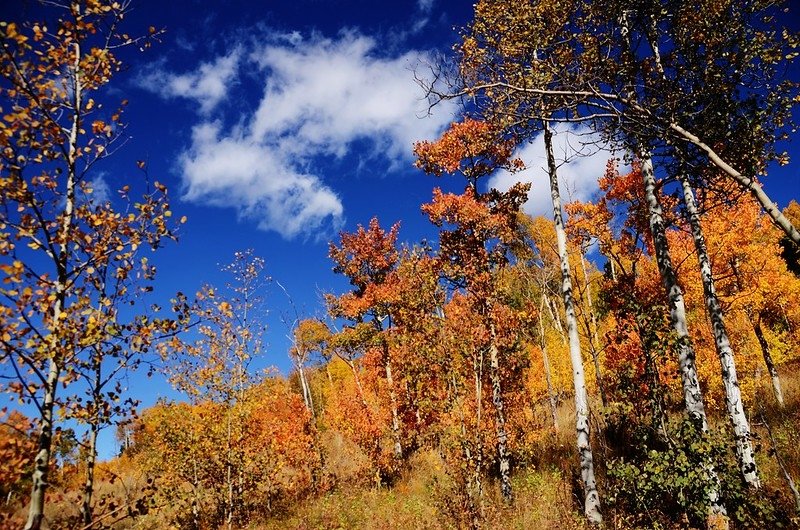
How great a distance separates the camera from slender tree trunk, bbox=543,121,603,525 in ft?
31.2

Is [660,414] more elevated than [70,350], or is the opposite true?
[70,350]

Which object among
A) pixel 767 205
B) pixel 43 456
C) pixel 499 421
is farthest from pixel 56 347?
pixel 499 421

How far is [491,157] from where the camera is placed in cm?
1611

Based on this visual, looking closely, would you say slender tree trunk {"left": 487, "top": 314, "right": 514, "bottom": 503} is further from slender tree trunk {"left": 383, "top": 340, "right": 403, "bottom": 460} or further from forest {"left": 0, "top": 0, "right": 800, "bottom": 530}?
slender tree trunk {"left": 383, "top": 340, "right": 403, "bottom": 460}

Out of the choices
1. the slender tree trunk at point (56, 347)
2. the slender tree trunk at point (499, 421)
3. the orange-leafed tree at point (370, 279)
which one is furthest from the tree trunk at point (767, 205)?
the orange-leafed tree at point (370, 279)

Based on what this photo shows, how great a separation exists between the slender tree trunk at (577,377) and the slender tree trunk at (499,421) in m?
3.40

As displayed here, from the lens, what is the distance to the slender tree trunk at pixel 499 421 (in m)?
13.8

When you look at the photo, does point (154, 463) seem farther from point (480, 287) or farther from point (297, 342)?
point (480, 287)

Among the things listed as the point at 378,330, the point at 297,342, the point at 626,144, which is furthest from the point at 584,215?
the point at 297,342

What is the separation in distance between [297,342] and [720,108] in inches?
741

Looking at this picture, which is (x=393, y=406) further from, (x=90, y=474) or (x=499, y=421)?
(x=90, y=474)

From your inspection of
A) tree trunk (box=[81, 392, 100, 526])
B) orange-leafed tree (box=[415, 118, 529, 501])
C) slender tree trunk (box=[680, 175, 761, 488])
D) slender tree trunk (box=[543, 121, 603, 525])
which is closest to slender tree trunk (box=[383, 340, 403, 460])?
orange-leafed tree (box=[415, 118, 529, 501])

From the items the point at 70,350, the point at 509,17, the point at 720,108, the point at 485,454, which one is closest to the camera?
the point at 70,350

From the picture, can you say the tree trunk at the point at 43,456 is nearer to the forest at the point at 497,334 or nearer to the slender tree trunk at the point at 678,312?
the forest at the point at 497,334
